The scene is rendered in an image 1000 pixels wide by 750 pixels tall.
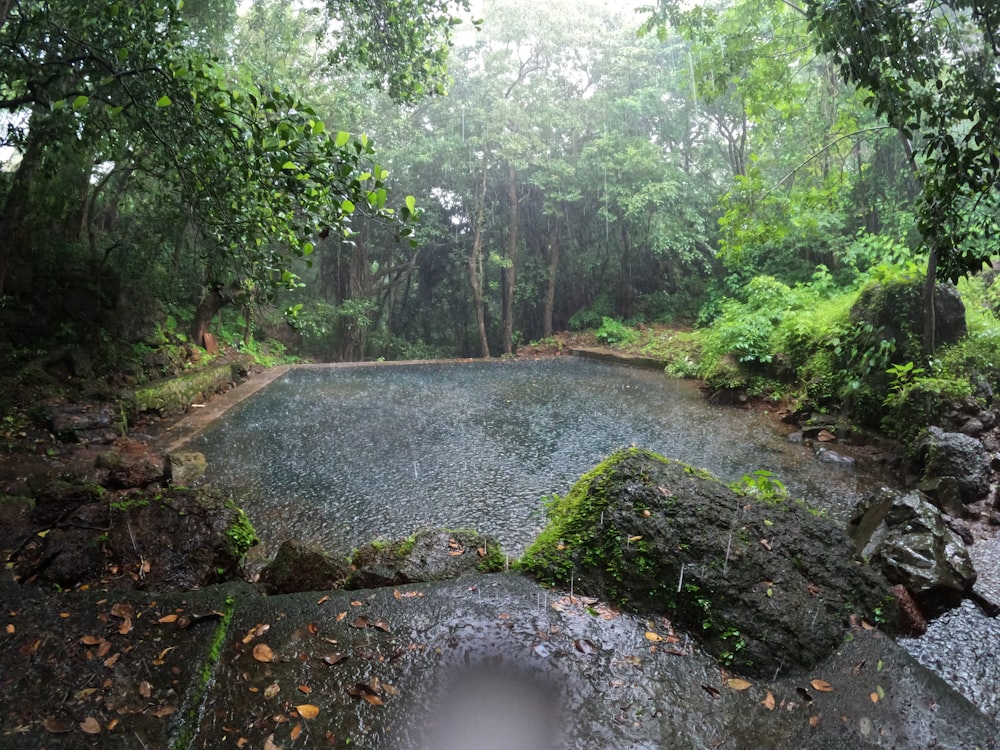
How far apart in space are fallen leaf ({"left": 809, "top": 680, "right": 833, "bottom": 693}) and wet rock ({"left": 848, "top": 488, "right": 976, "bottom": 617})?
1.14 m

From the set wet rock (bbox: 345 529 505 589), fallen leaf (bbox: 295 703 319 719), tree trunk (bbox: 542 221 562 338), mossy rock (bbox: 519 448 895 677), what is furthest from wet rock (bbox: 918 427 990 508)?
tree trunk (bbox: 542 221 562 338)

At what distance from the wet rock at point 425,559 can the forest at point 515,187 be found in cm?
181

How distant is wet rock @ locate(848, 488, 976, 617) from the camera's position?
3.04 m

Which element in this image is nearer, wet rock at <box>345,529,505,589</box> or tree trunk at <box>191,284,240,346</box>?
wet rock at <box>345,529,505,589</box>

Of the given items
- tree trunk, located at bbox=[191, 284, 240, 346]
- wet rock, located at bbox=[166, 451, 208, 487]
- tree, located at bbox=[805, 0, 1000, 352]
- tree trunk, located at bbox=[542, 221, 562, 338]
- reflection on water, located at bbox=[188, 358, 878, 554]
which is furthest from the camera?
tree trunk, located at bbox=[542, 221, 562, 338]

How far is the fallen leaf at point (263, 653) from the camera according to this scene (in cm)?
229

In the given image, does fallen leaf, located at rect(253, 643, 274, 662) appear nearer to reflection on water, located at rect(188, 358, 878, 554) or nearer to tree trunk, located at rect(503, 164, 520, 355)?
reflection on water, located at rect(188, 358, 878, 554)

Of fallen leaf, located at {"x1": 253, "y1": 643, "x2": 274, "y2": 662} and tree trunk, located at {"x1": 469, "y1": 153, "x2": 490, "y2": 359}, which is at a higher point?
tree trunk, located at {"x1": 469, "y1": 153, "x2": 490, "y2": 359}

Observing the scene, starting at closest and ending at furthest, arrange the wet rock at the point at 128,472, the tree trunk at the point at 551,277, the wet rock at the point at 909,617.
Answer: the wet rock at the point at 909,617, the wet rock at the point at 128,472, the tree trunk at the point at 551,277

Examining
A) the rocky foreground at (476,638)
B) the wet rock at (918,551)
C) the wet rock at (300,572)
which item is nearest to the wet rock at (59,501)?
the rocky foreground at (476,638)

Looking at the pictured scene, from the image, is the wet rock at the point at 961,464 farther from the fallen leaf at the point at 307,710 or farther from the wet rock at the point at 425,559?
the fallen leaf at the point at 307,710

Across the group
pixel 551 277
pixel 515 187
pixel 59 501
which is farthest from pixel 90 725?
pixel 515 187

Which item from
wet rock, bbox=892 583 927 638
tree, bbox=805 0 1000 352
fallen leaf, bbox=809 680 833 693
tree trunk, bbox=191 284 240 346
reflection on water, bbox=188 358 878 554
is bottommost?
reflection on water, bbox=188 358 878 554

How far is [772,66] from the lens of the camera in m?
7.73
